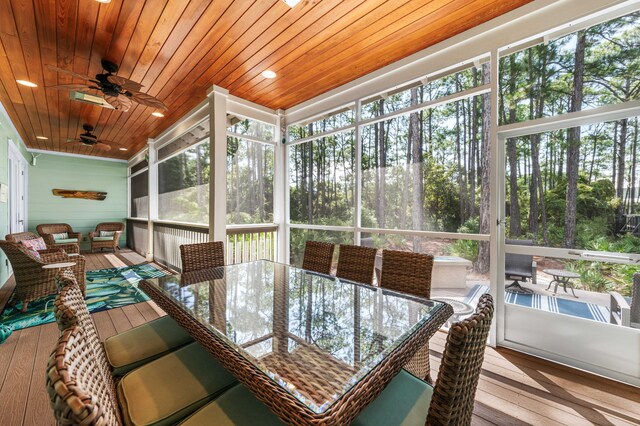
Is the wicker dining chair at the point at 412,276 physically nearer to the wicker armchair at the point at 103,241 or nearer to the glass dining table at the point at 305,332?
the glass dining table at the point at 305,332

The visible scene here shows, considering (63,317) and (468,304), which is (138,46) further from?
(468,304)

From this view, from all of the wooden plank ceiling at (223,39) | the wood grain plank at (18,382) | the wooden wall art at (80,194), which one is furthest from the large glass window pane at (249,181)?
the wooden wall art at (80,194)

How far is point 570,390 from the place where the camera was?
187 cm

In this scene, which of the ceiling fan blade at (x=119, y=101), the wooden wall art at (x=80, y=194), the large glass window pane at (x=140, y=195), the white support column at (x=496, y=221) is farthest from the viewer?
the wooden wall art at (x=80, y=194)

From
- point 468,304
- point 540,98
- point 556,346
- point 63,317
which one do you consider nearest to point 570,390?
point 556,346

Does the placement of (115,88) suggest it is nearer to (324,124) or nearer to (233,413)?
(324,124)

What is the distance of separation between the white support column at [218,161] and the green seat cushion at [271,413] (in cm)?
282

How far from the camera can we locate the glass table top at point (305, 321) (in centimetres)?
90

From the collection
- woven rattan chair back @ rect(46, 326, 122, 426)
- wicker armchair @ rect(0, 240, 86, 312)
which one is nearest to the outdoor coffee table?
woven rattan chair back @ rect(46, 326, 122, 426)

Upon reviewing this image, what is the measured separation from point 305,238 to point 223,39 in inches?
114

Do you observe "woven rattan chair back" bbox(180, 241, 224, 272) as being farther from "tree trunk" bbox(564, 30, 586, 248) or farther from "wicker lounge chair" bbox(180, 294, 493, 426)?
"tree trunk" bbox(564, 30, 586, 248)

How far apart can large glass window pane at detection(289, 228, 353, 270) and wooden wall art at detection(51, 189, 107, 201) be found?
7.20 meters

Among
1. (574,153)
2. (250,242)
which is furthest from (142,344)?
(574,153)

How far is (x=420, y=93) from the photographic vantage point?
3.00 metres
